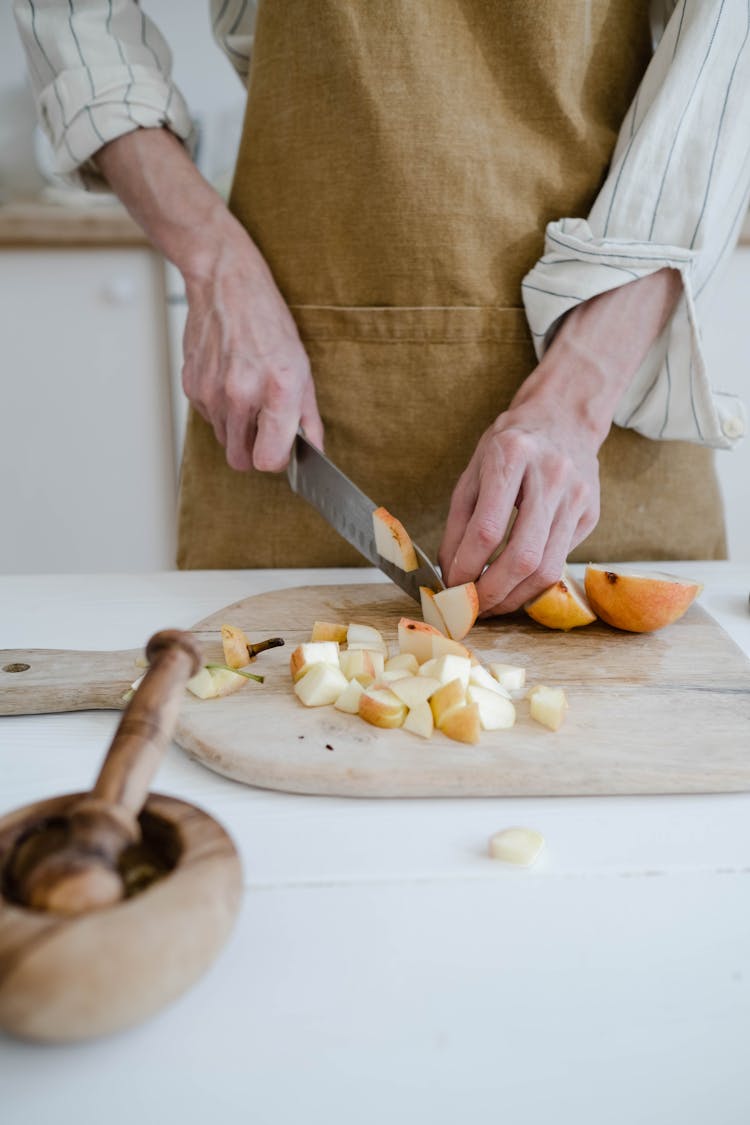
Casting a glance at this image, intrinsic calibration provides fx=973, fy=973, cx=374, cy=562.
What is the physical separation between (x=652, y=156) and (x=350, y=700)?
0.70 meters

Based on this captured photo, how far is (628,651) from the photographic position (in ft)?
2.93

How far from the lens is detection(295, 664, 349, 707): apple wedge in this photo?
767 mm

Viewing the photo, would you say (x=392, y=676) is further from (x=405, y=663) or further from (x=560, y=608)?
(x=560, y=608)

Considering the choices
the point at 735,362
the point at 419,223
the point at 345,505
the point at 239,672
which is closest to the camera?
the point at 239,672

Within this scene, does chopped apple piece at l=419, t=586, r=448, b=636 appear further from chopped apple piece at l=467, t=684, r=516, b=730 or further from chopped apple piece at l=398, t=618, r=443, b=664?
chopped apple piece at l=467, t=684, r=516, b=730

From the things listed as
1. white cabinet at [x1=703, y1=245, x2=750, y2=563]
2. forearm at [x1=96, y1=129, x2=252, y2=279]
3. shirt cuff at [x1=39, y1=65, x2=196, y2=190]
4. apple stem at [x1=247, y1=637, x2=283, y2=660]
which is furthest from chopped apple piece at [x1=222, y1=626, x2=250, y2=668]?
white cabinet at [x1=703, y1=245, x2=750, y2=563]

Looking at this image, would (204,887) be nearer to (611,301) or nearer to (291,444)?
(291,444)

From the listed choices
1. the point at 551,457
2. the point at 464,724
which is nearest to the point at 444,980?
the point at 464,724

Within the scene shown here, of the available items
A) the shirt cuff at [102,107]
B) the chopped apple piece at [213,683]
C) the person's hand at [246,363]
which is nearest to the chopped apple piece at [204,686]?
the chopped apple piece at [213,683]

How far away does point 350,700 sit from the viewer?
758 millimetres

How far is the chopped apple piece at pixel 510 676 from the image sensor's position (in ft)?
2.62

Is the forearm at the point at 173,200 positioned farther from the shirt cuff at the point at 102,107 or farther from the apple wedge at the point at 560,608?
the apple wedge at the point at 560,608

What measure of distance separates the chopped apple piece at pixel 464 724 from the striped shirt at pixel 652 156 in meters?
0.53

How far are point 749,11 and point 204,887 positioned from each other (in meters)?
1.05
